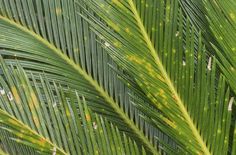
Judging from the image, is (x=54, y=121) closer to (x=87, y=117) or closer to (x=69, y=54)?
(x=87, y=117)

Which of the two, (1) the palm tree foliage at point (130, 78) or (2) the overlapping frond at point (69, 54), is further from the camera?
(2) the overlapping frond at point (69, 54)

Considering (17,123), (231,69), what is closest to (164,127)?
(231,69)

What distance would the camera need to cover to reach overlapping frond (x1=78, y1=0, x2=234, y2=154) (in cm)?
108

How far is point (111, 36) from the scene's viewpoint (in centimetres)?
114

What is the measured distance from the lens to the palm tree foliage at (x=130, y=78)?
1.06m

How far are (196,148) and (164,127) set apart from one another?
10 centimetres

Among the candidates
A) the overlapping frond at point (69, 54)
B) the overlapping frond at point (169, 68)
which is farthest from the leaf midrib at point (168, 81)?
the overlapping frond at point (69, 54)

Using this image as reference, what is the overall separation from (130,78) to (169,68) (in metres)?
0.13

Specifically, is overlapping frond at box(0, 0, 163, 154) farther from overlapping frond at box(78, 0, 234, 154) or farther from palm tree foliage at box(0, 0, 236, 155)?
overlapping frond at box(78, 0, 234, 154)

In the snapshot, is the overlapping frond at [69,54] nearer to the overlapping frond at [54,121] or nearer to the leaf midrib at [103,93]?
the leaf midrib at [103,93]

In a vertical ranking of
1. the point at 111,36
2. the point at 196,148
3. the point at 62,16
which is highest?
the point at 62,16

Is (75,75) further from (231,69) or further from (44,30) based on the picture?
(231,69)

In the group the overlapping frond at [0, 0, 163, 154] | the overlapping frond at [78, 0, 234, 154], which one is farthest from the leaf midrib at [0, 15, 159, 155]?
the overlapping frond at [78, 0, 234, 154]

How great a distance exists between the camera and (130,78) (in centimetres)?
119
